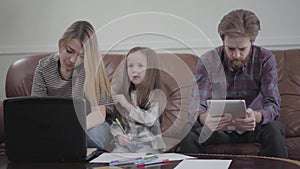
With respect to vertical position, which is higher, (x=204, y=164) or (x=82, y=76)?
(x=82, y=76)

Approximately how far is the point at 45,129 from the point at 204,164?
1.68ft

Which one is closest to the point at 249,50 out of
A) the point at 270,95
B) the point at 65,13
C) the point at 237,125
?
the point at 270,95

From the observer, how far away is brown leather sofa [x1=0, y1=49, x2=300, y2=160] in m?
1.56

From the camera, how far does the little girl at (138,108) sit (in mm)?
1502

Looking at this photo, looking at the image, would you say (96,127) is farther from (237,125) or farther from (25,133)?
(237,125)

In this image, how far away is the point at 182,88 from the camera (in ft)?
5.25

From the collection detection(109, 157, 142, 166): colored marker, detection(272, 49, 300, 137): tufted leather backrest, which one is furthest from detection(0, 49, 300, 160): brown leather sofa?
detection(109, 157, 142, 166): colored marker

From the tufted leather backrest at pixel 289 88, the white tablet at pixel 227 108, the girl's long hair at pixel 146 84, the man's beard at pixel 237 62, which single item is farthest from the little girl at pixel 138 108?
the tufted leather backrest at pixel 289 88

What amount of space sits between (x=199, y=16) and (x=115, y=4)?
54cm

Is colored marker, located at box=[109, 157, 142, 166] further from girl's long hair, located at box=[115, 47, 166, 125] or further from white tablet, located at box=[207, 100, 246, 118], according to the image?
white tablet, located at box=[207, 100, 246, 118]

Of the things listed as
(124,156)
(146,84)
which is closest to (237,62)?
(146,84)

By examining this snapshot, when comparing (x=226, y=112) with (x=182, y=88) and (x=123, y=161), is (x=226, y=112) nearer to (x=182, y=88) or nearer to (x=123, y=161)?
(x=182, y=88)

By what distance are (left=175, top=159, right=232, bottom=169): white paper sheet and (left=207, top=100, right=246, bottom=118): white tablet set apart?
0.35m

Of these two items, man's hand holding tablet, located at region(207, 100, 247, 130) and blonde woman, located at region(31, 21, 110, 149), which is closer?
blonde woman, located at region(31, 21, 110, 149)
